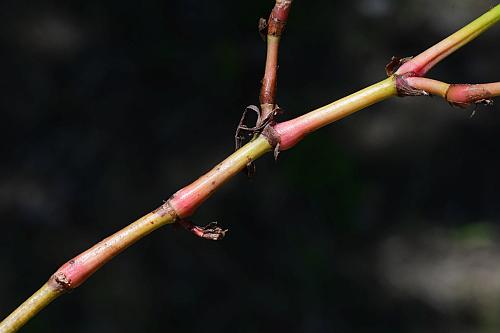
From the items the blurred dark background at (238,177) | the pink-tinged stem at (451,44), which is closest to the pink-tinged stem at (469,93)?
the pink-tinged stem at (451,44)

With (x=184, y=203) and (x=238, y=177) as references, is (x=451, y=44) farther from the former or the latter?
(x=238, y=177)

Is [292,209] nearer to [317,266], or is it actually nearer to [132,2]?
[317,266]

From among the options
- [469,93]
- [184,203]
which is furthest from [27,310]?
[469,93]

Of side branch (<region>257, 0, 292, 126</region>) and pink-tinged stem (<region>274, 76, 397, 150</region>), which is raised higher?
side branch (<region>257, 0, 292, 126</region>)

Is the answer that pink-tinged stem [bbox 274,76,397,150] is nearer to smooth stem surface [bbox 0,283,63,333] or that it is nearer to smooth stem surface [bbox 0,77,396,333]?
smooth stem surface [bbox 0,77,396,333]

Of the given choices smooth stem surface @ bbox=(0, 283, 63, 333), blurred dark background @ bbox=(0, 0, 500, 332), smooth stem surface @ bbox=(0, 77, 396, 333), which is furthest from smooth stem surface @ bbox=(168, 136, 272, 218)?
blurred dark background @ bbox=(0, 0, 500, 332)
